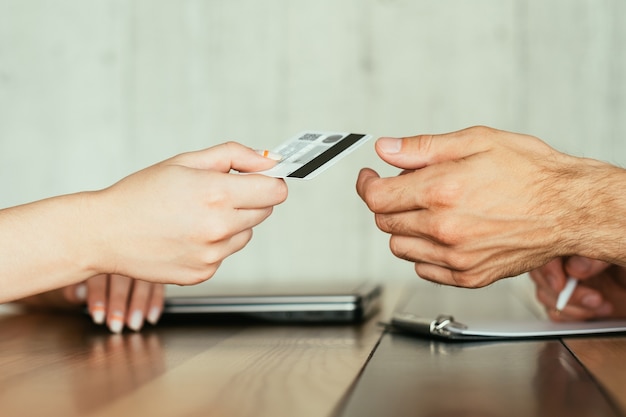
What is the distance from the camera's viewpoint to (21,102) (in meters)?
3.21

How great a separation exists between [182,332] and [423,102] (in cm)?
195

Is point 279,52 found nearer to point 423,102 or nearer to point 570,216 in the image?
point 423,102

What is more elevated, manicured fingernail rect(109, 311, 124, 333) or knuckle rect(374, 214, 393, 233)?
knuckle rect(374, 214, 393, 233)

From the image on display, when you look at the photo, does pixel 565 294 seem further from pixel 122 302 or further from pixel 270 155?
pixel 122 302

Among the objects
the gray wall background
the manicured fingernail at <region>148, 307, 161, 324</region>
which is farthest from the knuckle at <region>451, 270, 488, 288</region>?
the gray wall background

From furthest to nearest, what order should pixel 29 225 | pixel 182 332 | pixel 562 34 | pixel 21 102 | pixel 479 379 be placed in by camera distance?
pixel 21 102, pixel 562 34, pixel 182 332, pixel 29 225, pixel 479 379

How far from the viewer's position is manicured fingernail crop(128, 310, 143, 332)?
1278 mm

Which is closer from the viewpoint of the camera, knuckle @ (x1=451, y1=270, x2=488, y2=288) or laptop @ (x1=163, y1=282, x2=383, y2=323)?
knuckle @ (x1=451, y1=270, x2=488, y2=288)

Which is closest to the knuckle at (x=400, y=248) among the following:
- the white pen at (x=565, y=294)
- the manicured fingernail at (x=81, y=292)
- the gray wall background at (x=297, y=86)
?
the white pen at (x=565, y=294)

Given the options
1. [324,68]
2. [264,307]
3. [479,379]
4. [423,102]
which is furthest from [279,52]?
[479,379]

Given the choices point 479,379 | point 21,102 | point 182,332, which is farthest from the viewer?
point 21,102

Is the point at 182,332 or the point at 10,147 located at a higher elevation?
the point at 10,147

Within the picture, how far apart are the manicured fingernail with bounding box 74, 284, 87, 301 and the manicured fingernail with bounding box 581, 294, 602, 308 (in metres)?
0.84

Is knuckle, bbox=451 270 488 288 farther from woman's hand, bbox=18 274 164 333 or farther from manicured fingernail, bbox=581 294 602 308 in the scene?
woman's hand, bbox=18 274 164 333
